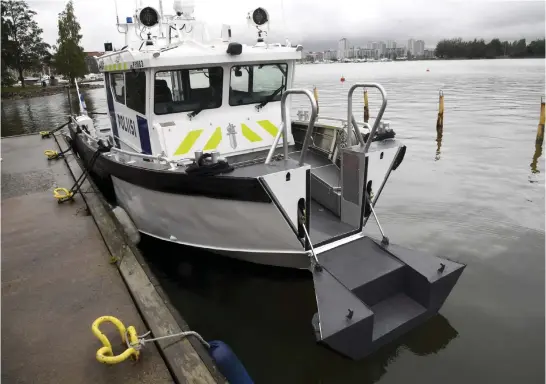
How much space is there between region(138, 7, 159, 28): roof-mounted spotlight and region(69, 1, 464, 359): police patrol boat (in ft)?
0.04

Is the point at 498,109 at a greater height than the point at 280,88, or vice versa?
the point at 280,88

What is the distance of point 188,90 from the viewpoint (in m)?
5.64

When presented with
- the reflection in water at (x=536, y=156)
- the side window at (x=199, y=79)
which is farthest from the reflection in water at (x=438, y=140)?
the side window at (x=199, y=79)

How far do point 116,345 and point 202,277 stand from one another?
2.41 m

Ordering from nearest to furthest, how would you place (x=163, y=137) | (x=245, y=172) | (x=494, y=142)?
(x=245, y=172) → (x=163, y=137) → (x=494, y=142)

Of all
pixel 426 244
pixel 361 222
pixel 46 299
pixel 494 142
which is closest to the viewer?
pixel 46 299

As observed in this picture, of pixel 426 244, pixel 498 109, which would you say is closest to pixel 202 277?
pixel 426 244

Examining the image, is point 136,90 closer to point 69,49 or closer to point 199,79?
point 199,79

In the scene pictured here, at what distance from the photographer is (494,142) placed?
1347cm

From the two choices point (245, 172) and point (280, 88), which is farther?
point (280, 88)

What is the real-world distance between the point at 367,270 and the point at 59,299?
3028 millimetres

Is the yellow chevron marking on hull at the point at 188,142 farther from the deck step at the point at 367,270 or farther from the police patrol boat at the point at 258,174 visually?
the deck step at the point at 367,270

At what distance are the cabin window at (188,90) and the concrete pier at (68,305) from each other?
1.89m

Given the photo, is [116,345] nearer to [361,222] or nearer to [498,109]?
[361,222]
